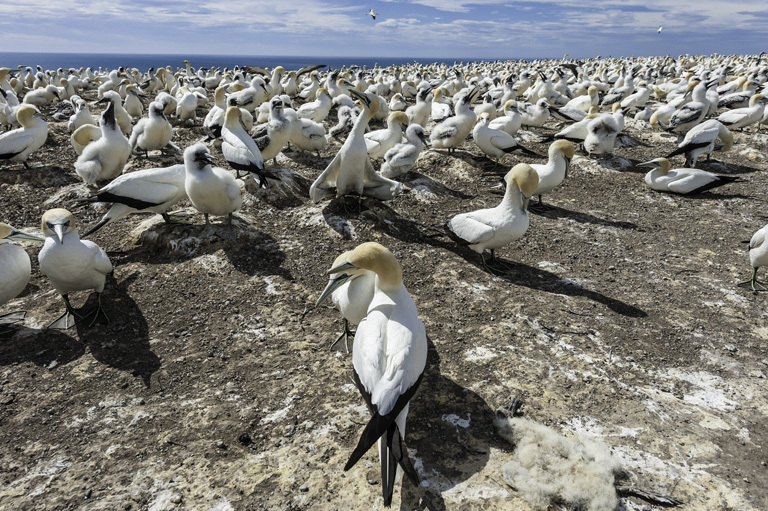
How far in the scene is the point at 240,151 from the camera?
7.08 metres

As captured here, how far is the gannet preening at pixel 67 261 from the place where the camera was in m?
4.57

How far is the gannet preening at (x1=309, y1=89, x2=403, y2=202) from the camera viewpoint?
22.6 ft

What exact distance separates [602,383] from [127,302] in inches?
194

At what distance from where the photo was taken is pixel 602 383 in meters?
3.91

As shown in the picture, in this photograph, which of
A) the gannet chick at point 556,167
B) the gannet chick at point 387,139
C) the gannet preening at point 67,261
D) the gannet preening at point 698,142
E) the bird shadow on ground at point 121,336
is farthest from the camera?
the gannet preening at point 698,142

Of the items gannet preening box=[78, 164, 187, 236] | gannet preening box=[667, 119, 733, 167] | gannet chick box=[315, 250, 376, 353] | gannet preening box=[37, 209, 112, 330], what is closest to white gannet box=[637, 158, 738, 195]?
gannet preening box=[667, 119, 733, 167]

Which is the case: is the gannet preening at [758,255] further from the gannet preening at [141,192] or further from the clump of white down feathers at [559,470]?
the gannet preening at [141,192]

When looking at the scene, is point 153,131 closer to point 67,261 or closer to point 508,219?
point 67,261

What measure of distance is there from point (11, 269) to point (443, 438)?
177 inches

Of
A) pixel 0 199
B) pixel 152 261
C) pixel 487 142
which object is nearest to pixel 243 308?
pixel 152 261

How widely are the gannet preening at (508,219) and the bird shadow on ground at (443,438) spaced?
234cm

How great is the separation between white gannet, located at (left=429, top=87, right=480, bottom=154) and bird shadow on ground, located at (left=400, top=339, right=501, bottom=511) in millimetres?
7265

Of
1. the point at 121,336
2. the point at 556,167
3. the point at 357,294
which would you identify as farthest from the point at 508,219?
the point at 121,336

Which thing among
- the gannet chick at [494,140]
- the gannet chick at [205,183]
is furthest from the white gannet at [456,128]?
the gannet chick at [205,183]
